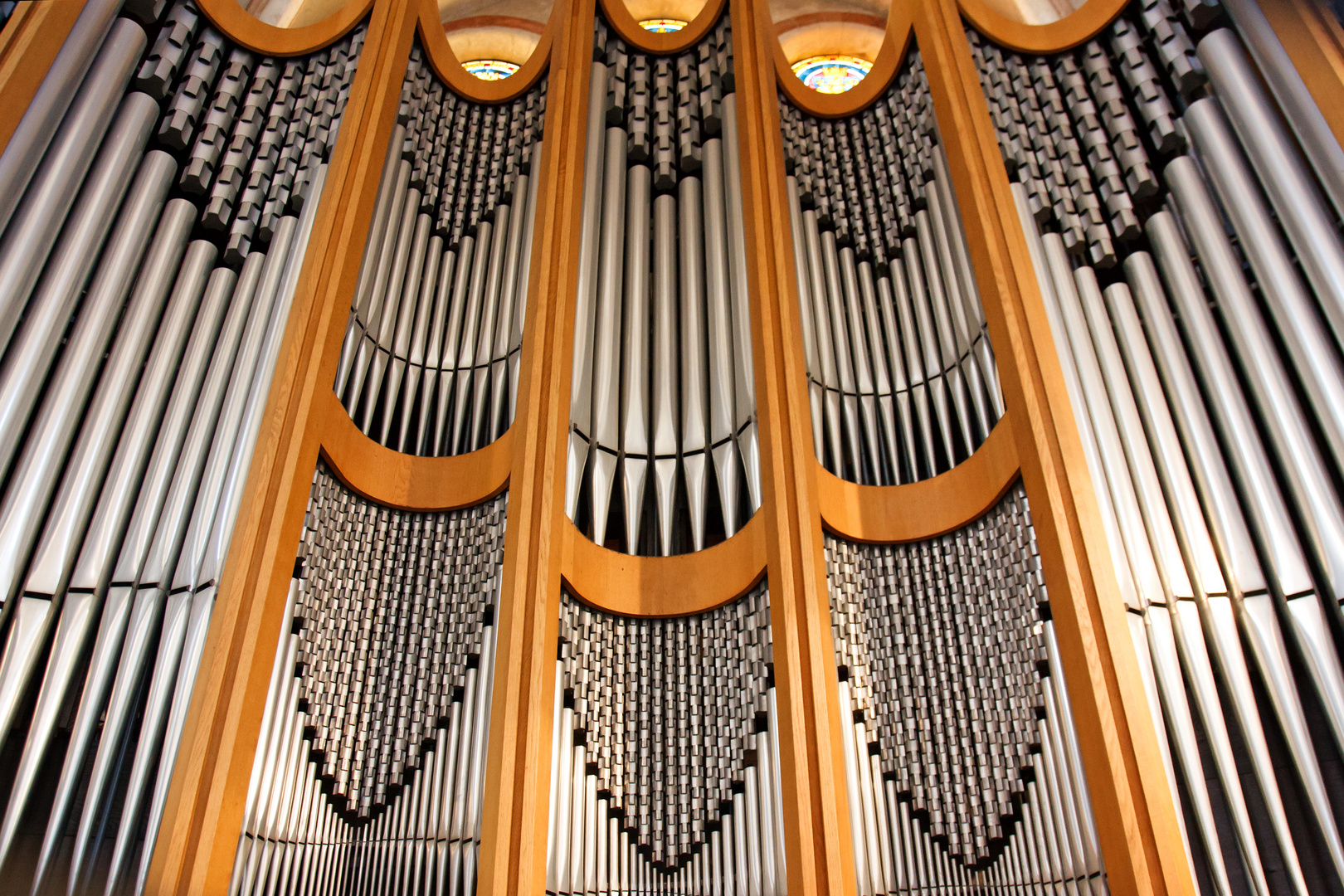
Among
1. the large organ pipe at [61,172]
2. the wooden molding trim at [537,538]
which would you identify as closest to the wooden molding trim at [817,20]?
the wooden molding trim at [537,538]

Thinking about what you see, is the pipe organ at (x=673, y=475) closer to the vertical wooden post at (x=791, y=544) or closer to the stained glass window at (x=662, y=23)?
the vertical wooden post at (x=791, y=544)

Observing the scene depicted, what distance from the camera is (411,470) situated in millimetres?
5113

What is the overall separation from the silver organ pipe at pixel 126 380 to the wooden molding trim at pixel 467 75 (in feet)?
2.32

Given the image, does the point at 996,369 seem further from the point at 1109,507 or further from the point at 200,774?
the point at 200,774

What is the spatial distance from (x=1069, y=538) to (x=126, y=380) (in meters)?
4.03

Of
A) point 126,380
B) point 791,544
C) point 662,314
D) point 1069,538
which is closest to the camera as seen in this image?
point 1069,538

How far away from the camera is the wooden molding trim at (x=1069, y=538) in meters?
3.66

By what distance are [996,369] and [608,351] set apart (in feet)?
6.23

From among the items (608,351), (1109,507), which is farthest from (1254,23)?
(608,351)

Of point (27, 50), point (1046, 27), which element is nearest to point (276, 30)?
point (27, 50)

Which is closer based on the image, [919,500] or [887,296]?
[919,500]

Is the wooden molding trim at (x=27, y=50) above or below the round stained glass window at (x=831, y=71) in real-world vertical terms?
below

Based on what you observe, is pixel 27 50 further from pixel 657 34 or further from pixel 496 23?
pixel 496 23

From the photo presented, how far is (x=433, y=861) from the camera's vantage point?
401 centimetres
